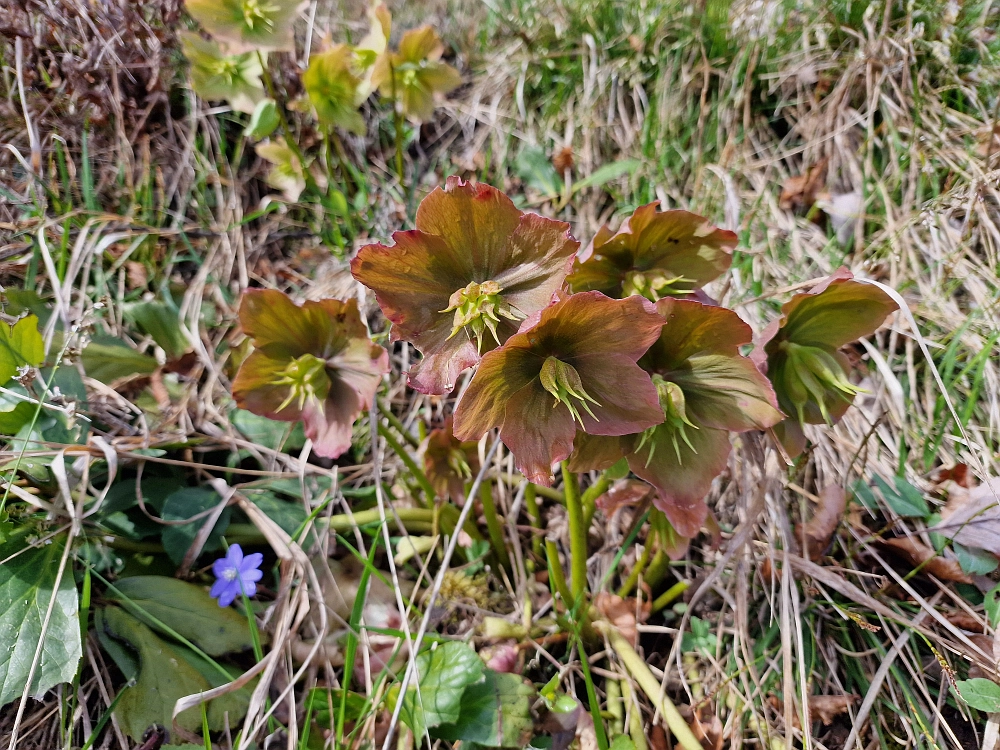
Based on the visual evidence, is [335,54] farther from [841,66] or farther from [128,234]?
[841,66]

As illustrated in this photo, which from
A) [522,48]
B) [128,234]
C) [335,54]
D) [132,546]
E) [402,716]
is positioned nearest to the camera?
[402,716]

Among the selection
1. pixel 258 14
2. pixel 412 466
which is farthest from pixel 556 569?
pixel 258 14

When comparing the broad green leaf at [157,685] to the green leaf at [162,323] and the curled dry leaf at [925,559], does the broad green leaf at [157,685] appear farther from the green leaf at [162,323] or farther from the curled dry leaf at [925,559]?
the curled dry leaf at [925,559]

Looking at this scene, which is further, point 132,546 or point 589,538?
point 589,538

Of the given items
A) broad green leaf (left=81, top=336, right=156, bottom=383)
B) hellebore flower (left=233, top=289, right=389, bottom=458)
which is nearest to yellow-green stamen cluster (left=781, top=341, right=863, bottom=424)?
hellebore flower (left=233, top=289, right=389, bottom=458)

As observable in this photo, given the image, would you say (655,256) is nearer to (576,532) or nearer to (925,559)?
(576,532)

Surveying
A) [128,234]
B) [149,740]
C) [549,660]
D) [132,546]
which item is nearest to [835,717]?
[549,660]

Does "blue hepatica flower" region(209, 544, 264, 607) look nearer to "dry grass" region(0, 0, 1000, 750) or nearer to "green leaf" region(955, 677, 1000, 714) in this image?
"dry grass" region(0, 0, 1000, 750)
